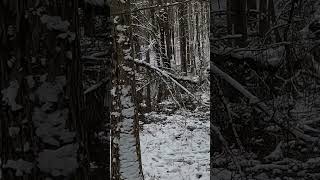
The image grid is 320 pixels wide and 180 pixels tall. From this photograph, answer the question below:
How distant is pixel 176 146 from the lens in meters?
12.1

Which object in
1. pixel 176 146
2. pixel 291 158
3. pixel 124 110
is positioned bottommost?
pixel 176 146

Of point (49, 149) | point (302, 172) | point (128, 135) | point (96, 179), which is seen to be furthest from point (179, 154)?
point (49, 149)

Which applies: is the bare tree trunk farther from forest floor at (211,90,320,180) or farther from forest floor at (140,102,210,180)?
forest floor at (211,90,320,180)

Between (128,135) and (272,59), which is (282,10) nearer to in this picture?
(272,59)

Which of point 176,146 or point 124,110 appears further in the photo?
point 176,146

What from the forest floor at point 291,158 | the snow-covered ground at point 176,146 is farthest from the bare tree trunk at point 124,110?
the forest floor at point 291,158

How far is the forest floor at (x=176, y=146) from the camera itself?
9930 mm

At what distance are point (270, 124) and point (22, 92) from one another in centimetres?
162

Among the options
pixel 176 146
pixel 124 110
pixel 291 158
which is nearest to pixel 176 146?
pixel 176 146

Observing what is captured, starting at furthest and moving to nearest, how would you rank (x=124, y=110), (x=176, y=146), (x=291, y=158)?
(x=176, y=146), (x=124, y=110), (x=291, y=158)

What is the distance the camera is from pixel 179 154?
37.3 feet

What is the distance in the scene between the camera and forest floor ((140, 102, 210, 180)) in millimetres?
9930

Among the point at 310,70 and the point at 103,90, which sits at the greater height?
the point at 310,70

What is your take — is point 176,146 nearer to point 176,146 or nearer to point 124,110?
point 176,146
